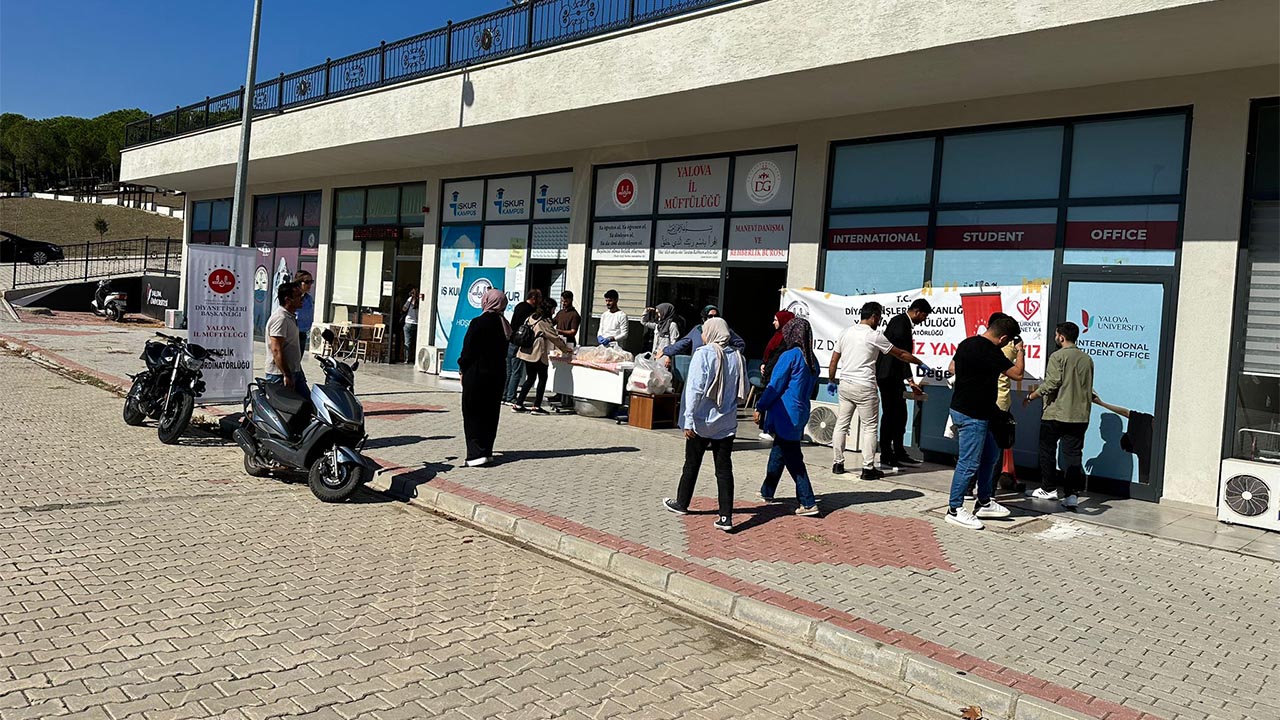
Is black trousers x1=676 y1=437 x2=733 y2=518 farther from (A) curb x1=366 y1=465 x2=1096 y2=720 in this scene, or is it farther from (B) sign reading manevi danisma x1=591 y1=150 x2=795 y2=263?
(B) sign reading manevi danisma x1=591 y1=150 x2=795 y2=263

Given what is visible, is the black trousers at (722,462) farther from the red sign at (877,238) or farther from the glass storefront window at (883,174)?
the glass storefront window at (883,174)

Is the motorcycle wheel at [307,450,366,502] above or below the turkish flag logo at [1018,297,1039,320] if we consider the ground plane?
below

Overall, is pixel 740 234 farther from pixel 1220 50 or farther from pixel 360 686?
pixel 360 686

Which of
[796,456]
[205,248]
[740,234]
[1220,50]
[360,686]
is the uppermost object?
[1220,50]

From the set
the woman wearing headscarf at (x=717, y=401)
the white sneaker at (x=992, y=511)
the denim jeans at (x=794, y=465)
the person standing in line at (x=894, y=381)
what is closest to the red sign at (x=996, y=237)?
the person standing in line at (x=894, y=381)

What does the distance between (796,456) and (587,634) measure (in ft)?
10.7

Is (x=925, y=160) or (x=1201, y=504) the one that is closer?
(x=1201, y=504)

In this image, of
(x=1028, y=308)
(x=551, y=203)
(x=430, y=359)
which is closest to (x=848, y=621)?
(x=1028, y=308)

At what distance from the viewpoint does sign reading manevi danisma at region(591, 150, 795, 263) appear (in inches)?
531

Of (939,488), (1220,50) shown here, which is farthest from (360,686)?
(1220,50)

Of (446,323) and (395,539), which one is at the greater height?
(446,323)

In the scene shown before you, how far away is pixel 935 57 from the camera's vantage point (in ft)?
31.3

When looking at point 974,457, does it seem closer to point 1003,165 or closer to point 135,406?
point 1003,165

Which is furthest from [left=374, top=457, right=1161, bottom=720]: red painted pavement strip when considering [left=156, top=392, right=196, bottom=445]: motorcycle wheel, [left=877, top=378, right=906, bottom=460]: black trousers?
[left=877, top=378, right=906, bottom=460]: black trousers
